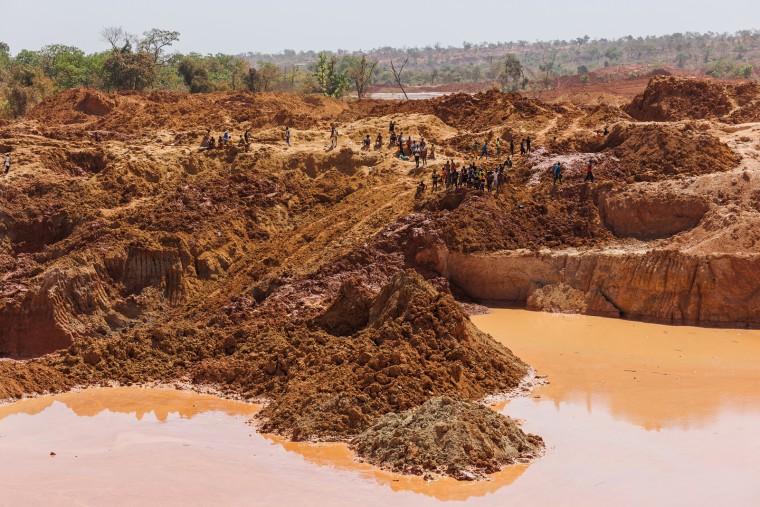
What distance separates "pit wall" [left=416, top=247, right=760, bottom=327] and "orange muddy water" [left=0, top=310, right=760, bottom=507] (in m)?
1.97

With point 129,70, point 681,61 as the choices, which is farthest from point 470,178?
point 681,61

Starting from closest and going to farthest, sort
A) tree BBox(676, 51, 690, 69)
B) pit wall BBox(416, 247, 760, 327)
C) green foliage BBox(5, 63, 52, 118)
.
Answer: pit wall BBox(416, 247, 760, 327), green foliage BBox(5, 63, 52, 118), tree BBox(676, 51, 690, 69)

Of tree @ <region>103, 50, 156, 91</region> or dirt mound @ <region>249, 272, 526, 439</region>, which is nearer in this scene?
dirt mound @ <region>249, 272, 526, 439</region>

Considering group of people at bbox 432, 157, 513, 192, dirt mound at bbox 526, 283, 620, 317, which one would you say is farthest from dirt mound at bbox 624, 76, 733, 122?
dirt mound at bbox 526, 283, 620, 317

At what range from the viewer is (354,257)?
25375 mm

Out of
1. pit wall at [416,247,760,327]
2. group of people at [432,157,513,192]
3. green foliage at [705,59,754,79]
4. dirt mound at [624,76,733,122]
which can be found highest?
dirt mound at [624,76,733,122]

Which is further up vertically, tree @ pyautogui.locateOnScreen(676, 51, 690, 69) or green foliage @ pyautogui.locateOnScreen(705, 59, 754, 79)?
green foliage @ pyautogui.locateOnScreen(705, 59, 754, 79)

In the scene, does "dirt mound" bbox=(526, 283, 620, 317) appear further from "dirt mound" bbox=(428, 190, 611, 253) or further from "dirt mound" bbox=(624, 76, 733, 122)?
"dirt mound" bbox=(624, 76, 733, 122)

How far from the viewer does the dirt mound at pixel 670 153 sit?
27.4m

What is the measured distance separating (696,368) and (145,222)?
14226 mm

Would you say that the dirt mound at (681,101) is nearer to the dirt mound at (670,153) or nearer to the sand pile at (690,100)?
the sand pile at (690,100)

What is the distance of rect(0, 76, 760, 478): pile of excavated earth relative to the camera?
18078 mm

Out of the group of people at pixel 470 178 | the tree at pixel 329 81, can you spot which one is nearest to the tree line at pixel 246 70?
the tree at pixel 329 81

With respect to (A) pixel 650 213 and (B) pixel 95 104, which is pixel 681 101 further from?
(B) pixel 95 104
